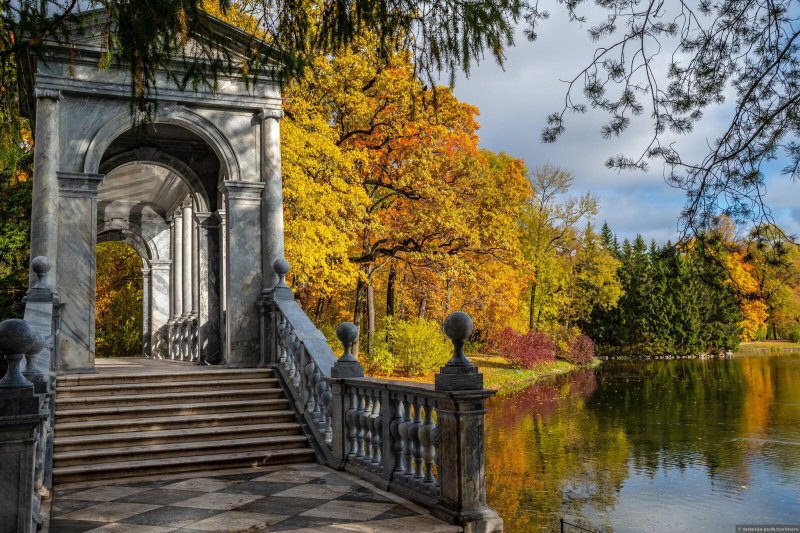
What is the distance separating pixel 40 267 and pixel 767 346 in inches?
2532

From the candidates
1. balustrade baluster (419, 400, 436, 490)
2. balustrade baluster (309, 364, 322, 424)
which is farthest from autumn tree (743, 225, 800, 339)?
balustrade baluster (309, 364, 322, 424)

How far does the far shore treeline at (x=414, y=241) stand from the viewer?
6.14 metres

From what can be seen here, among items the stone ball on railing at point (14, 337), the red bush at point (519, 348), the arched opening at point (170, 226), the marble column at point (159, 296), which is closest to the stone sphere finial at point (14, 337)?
the stone ball on railing at point (14, 337)

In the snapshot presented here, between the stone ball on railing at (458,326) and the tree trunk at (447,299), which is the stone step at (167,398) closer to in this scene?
the stone ball on railing at (458,326)

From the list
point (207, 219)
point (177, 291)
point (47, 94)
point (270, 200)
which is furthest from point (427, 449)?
point (177, 291)

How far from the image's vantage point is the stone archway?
31.0ft

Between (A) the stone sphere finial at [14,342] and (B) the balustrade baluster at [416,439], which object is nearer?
(A) the stone sphere finial at [14,342]

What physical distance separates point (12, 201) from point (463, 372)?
47.3 feet

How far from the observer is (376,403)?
681cm

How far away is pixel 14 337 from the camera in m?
4.73

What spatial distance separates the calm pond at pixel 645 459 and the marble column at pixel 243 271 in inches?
170

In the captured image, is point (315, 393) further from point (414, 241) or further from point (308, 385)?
point (414, 241)

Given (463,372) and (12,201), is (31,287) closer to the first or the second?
(463,372)

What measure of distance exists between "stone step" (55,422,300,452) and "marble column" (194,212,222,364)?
14.1 feet
